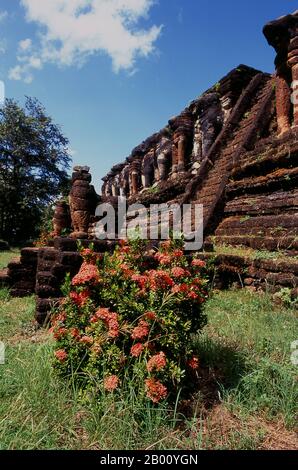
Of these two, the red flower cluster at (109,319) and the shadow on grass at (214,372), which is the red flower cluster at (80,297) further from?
the shadow on grass at (214,372)

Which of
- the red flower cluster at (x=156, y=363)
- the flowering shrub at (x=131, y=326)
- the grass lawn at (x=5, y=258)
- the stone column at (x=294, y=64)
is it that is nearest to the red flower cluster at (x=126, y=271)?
the flowering shrub at (x=131, y=326)

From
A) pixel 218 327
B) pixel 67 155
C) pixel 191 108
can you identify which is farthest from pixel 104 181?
pixel 218 327

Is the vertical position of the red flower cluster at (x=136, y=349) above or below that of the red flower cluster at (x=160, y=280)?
below

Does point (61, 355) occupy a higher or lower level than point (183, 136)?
lower

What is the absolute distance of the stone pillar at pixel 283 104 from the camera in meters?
8.27

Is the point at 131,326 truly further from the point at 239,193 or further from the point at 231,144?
the point at 231,144

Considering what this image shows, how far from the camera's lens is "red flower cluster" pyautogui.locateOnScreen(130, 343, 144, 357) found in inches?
87.5

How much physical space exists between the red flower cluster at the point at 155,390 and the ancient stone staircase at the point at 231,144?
618 cm

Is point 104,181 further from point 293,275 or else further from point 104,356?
point 104,356

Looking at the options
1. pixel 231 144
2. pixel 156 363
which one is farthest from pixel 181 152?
pixel 156 363

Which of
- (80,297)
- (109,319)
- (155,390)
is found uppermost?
(80,297)

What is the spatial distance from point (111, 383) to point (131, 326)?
0.39m

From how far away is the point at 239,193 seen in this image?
320 inches

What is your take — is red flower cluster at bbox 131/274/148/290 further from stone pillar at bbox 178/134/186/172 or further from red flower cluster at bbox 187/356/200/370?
stone pillar at bbox 178/134/186/172
